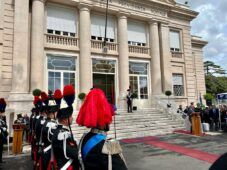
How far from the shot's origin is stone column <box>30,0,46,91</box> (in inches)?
560

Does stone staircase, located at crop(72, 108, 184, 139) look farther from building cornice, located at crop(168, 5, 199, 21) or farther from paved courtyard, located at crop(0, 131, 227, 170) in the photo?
building cornice, located at crop(168, 5, 199, 21)

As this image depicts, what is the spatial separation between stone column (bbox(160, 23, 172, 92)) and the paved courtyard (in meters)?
9.69

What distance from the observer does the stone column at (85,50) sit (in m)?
16.0

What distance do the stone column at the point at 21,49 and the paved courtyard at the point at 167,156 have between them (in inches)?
239

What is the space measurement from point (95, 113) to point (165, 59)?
18.4m

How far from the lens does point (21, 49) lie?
13.9 meters

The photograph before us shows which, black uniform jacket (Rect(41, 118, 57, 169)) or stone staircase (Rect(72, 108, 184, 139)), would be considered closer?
black uniform jacket (Rect(41, 118, 57, 169))

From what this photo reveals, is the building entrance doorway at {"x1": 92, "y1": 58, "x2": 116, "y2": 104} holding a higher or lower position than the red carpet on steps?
higher

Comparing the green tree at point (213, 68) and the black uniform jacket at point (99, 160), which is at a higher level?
the green tree at point (213, 68)

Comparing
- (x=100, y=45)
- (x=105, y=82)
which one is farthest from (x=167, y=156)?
(x=100, y=45)

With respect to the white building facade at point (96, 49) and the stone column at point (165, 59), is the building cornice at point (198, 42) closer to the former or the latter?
the white building facade at point (96, 49)

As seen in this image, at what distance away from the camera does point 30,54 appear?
14.7 metres

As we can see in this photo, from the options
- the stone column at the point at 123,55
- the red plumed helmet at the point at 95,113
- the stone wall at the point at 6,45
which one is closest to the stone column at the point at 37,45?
the stone wall at the point at 6,45

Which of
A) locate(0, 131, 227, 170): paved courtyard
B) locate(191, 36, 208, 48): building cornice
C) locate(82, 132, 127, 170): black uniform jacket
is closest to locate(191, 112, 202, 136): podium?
locate(0, 131, 227, 170): paved courtyard
